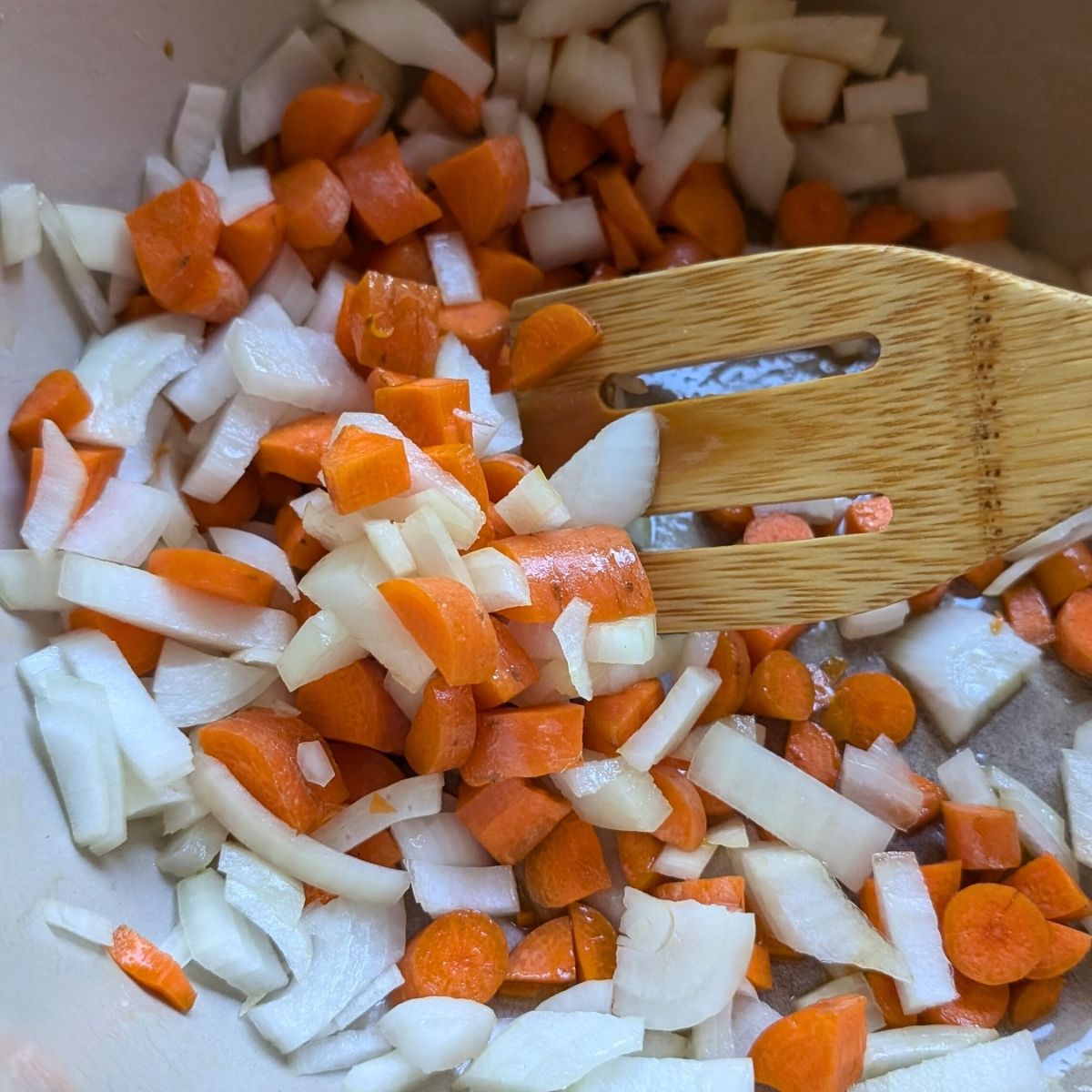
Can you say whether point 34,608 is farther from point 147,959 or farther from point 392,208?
point 392,208

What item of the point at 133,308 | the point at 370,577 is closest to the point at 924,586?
the point at 370,577

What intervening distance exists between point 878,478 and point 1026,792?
0.69m

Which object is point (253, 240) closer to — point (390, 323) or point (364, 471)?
point (390, 323)

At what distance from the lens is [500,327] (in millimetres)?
1768

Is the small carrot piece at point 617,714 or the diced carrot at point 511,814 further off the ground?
the small carrot piece at point 617,714

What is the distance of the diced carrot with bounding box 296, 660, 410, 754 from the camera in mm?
1448

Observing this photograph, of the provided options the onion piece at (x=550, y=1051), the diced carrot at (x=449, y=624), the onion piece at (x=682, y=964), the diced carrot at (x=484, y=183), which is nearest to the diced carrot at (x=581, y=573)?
the diced carrot at (x=449, y=624)

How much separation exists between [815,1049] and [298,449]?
1129 millimetres

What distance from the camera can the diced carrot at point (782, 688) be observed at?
1.73m

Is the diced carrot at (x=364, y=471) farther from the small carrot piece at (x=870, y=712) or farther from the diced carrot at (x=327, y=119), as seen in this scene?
the small carrot piece at (x=870, y=712)

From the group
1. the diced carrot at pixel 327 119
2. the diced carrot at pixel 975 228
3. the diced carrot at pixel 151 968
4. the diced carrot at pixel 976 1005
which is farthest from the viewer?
the diced carrot at pixel 975 228

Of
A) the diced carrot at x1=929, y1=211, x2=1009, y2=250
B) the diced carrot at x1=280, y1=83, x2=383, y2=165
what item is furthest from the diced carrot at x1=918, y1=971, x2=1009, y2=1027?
the diced carrot at x1=280, y1=83, x2=383, y2=165

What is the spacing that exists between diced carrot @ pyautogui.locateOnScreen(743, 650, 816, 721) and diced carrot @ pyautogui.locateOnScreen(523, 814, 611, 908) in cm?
40

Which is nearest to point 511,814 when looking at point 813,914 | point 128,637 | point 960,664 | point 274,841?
point 274,841
